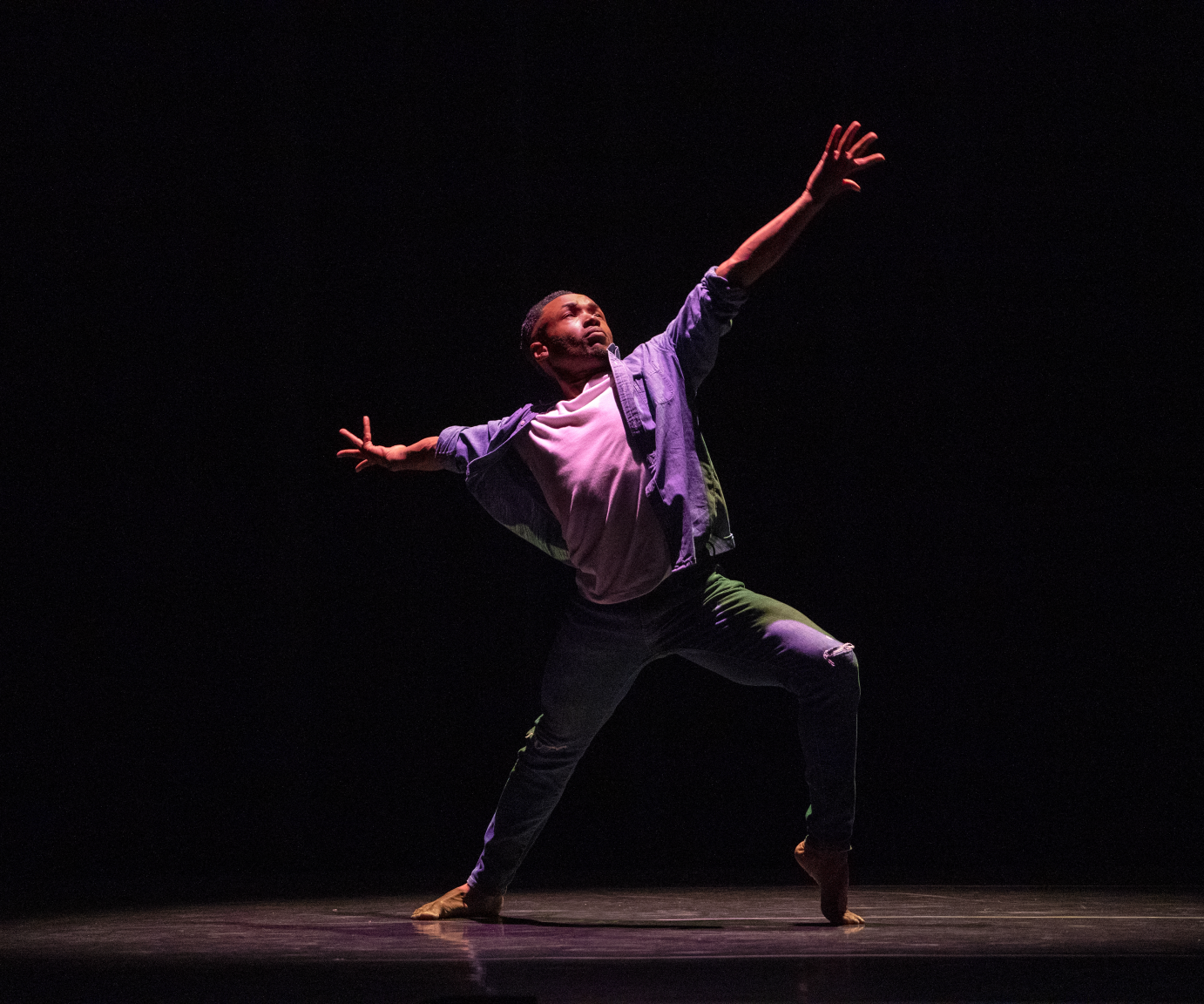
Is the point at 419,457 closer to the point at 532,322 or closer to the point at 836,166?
the point at 532,322

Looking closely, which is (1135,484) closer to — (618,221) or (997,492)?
(997,492)

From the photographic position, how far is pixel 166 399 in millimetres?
3967

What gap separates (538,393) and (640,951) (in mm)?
2111

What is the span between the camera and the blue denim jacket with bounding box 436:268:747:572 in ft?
8.30

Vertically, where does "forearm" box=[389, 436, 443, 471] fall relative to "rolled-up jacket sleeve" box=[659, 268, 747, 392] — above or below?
below

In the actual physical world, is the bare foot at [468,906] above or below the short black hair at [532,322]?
below

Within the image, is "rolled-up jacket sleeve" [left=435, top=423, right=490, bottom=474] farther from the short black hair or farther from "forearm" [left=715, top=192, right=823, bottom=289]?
"forearm" [left=715, top=192, right=823, bottom=289]

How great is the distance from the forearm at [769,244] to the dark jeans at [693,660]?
1.88ft

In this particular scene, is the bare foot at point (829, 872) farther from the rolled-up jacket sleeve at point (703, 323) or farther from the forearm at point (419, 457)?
the forearm at point (419, 457)

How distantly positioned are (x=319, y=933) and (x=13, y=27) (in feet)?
9.92

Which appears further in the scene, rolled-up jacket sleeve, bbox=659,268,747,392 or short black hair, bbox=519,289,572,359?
short black hair, bbox=519,289,572,359

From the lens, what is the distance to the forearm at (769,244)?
2385 millimetres

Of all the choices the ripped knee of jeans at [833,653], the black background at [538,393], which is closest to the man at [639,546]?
the ripped knee of jeans at [833,653]

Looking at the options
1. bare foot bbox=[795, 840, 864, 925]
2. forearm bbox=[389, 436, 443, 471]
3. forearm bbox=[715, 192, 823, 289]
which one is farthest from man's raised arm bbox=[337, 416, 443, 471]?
bare foot bbox=[795, 840, 864, 925]
